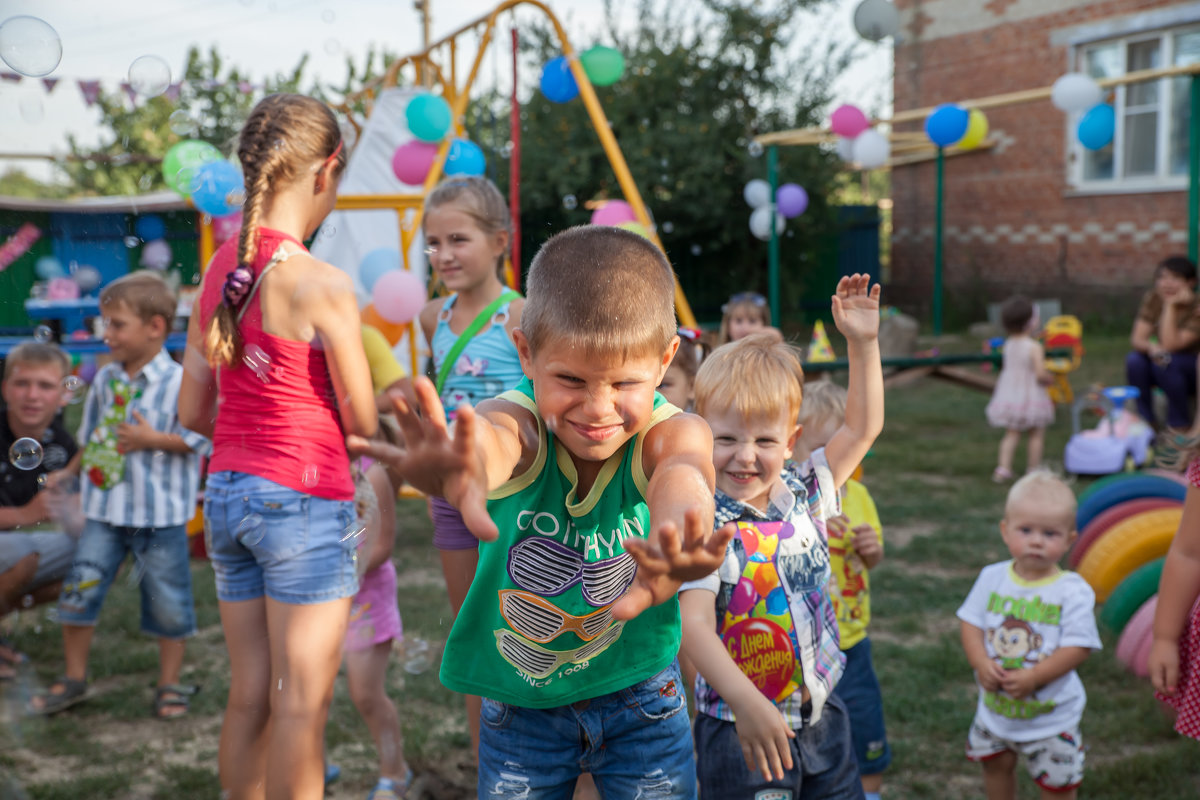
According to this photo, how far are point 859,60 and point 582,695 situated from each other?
14734mm

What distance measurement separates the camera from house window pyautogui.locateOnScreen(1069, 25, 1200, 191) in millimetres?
12695

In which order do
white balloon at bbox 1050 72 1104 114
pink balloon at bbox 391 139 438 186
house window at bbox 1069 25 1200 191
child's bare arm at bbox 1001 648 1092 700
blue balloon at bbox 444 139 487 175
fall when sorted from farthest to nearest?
house window at bbox 1069 25 1200 191 → white balloon at bbox 1050 72 1104 114 → pink balloon at bbox 391 139 438 186 → blue balloon at bbox 444 139 487 175 → child's bare arm at bbox 1001 648 1092 700

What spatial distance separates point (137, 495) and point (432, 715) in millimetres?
1280

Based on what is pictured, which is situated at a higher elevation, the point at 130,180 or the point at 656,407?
the point at 130,180

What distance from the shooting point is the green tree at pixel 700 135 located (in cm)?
1362

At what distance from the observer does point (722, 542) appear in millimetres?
1159

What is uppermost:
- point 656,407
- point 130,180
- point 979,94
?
point 979,94

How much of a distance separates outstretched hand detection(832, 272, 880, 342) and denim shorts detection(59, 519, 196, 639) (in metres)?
2.58

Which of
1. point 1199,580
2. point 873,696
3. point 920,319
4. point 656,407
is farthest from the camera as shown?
point 920,319

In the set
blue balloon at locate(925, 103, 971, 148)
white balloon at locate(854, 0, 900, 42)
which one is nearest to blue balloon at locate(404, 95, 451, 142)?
white balloon at locate(854, 0, 900, 42)

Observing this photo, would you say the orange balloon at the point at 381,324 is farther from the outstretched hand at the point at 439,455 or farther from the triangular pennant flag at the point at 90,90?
the outstretched hand at the point at 439,455

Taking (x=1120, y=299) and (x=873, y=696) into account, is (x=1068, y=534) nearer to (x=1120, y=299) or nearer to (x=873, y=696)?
(x=873, y=696)

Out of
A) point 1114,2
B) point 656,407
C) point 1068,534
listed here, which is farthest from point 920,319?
point 656,407

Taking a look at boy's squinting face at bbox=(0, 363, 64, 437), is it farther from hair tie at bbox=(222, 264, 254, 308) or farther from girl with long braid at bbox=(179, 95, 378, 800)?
hair tie at bbox=(222, 264, 254, 308)
